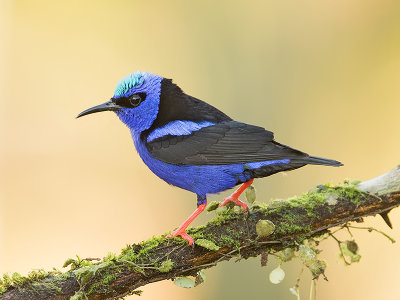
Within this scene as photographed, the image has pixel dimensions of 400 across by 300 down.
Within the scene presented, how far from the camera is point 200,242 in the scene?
411 cm

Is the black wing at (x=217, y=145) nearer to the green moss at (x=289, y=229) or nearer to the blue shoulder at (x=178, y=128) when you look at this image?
the blue shoulder at (x=178, y=128)

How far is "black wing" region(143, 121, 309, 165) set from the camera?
4.68 meters

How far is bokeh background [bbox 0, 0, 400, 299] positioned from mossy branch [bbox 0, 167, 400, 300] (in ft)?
10.5

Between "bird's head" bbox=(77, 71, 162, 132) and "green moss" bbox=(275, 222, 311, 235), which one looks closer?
"green moss" bbox=(275, 222, 311, 235)

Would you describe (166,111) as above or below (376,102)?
below

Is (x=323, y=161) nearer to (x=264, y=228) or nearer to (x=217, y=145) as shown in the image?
(x=264, y=228)

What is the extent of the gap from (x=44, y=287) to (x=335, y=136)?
5.72 metres

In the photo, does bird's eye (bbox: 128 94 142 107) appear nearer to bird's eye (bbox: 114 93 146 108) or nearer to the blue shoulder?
bird's eye (bbox: 114 93 146 108)

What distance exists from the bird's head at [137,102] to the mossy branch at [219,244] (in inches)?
49.2

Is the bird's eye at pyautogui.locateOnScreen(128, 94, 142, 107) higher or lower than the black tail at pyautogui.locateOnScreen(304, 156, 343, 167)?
higher

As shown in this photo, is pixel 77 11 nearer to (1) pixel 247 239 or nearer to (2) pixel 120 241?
(2) pixel 120 241

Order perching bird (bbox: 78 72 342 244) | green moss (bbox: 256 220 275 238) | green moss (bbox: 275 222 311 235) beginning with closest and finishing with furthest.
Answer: green moss (bbox: 256 220 275 238), green moss (bbox: 275 222 311 235), perching bird (bbox: 78 72 342 244)

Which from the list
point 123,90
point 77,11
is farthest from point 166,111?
point 77,11

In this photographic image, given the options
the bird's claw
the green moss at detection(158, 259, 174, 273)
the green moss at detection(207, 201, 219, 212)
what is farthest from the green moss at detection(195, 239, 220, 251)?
the green moss at detection(207, 201, 219, 212)
